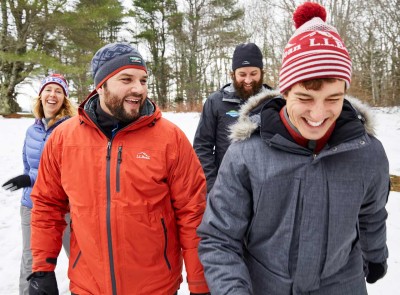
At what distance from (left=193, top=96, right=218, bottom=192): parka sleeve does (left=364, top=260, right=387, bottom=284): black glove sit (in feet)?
Result: 5.29

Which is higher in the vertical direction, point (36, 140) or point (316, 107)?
point (316, 107)

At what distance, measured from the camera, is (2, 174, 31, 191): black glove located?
2.68m

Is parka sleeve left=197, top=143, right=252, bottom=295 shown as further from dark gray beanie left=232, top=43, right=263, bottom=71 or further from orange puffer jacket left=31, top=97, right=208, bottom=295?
dark gray beanie left=232, top=43, right=263, bottom=71

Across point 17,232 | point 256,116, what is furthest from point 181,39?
point 256,116

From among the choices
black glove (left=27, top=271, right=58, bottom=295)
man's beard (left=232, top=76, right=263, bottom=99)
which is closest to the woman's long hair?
black glove (left=27, top=271, right=58, bottom=295)

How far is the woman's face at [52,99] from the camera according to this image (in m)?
2.89

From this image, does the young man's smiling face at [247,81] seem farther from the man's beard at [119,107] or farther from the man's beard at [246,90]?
the man's beard at [119,107]

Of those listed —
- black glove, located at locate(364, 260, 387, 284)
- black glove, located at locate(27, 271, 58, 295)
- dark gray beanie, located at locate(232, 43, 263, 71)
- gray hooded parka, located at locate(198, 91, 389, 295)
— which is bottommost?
black glove, located at locate(27, 271, 58, 295)

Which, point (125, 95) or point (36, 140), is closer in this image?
point (125, 95)

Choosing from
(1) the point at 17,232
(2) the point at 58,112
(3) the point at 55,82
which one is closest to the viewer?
(2) the point at 58,112

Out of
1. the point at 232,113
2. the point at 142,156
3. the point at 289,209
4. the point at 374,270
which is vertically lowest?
the point at 374,270

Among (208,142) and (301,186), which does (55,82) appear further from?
(301,186)

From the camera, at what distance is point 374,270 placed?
1605mm

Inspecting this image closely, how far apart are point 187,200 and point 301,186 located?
708mm
